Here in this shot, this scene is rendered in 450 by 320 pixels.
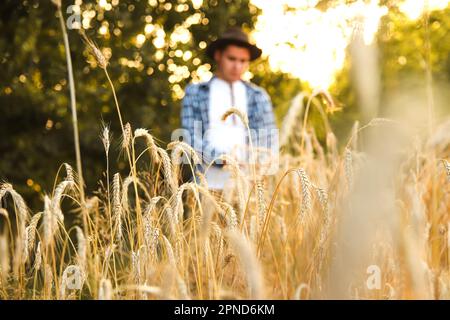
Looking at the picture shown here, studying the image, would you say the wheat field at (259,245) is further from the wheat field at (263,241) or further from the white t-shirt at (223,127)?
the white t-shirt at (223,127)

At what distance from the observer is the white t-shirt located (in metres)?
2.95

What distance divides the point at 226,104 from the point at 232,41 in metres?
0.34

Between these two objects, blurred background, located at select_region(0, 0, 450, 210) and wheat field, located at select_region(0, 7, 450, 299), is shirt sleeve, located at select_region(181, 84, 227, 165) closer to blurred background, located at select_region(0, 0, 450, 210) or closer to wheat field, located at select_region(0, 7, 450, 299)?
blurred background, located at select_region(0, 0, 450, 210)

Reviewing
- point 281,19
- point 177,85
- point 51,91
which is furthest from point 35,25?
point 281,19

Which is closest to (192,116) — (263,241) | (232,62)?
(232,62)

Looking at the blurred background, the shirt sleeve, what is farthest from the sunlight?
the shirt sleeve

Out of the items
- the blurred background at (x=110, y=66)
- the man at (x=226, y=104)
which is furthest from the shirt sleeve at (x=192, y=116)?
the blurred background at (x=110, y=66)

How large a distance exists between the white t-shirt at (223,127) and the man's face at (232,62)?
5 cm

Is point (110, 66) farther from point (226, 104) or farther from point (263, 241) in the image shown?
point (263, 241)

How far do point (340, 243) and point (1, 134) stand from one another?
311 centimetres

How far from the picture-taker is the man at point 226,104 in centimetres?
309

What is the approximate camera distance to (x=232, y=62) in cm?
331
